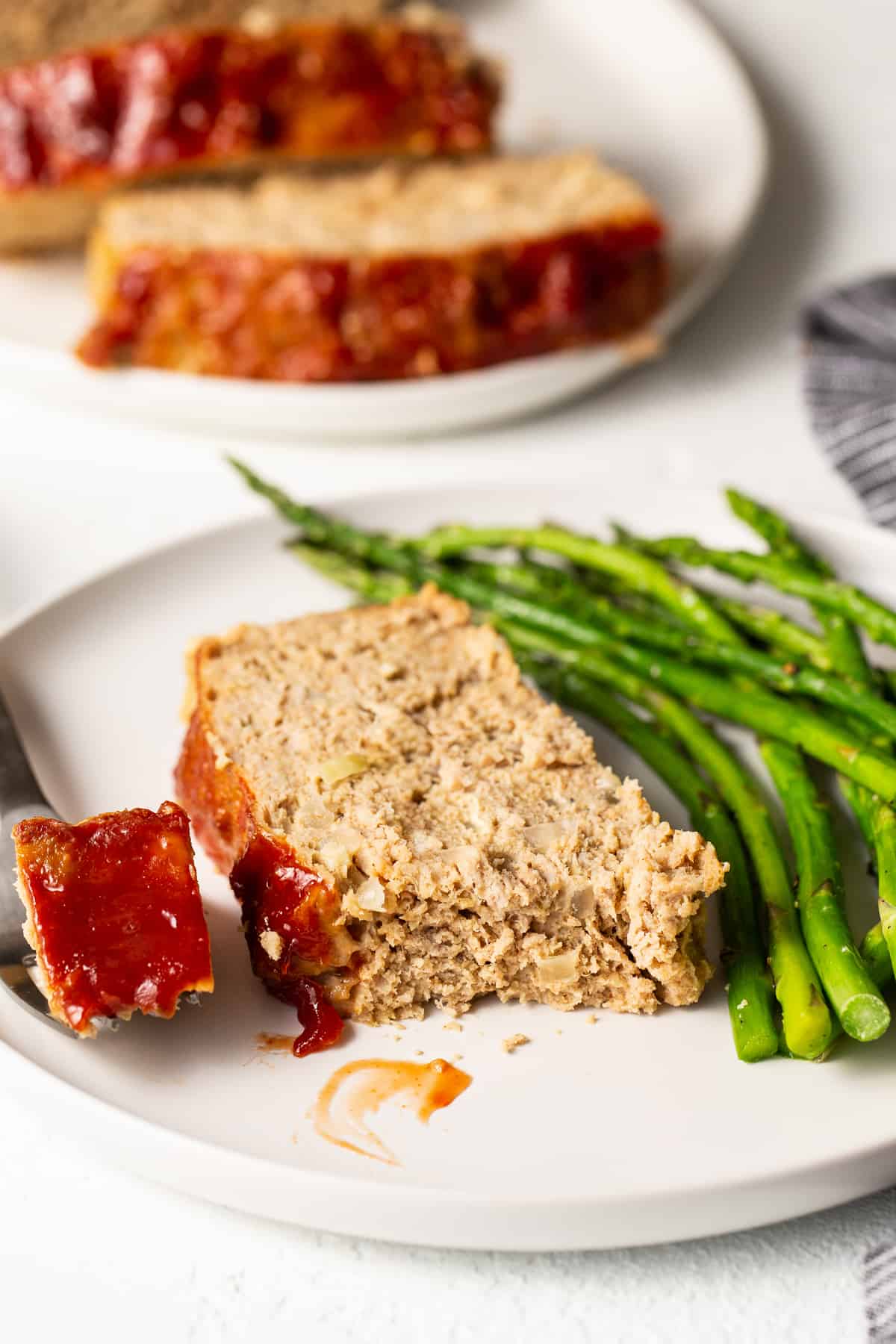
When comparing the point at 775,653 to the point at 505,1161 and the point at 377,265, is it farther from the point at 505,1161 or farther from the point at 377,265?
the point at 377,265

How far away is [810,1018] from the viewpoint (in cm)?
330

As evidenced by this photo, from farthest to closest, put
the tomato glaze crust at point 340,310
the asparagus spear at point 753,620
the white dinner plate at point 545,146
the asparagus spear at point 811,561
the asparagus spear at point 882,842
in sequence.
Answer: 1. the tomato glaze crust at point 340,310
2. the white dinner plate at point 545,146
3. the asparagus spear at point 753,620
4. the asparagus spear at point 811,561
5. the asparagus spear at point 882,842

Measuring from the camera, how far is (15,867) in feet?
12.1

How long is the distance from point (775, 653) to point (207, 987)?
202 cm

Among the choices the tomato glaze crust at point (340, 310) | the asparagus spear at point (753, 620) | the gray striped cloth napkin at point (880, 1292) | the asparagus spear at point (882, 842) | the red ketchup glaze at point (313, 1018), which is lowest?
the gray striped cloth napkin at point (880, 1292)

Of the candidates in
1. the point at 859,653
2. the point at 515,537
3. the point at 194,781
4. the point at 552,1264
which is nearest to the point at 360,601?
the point at 515,537

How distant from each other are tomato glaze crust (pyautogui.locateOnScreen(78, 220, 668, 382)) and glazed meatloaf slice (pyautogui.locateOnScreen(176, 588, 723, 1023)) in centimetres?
245

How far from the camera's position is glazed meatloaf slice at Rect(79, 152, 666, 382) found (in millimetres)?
6156

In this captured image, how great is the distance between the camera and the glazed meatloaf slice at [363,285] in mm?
6156

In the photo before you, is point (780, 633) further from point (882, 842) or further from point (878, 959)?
point (878, 959)

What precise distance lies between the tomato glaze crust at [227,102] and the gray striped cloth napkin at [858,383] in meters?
1.97

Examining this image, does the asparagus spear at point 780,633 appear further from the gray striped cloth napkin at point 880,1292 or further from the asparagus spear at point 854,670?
the gray striped cloth napkin at point 880,1292

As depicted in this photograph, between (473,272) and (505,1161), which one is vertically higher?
(473,272)

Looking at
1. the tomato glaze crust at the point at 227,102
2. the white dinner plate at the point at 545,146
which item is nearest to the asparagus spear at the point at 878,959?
the white dinner plate at the point at 545,146
